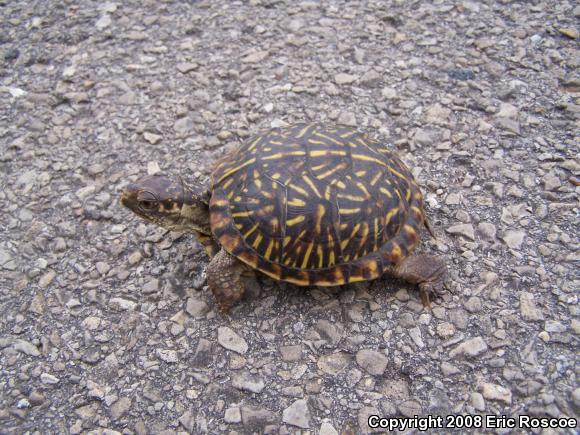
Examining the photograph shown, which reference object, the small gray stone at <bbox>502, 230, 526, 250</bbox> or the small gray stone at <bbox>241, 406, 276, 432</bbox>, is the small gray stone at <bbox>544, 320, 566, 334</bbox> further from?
the small gray stone at <bbox>241, 406, 276, 432</bbox>

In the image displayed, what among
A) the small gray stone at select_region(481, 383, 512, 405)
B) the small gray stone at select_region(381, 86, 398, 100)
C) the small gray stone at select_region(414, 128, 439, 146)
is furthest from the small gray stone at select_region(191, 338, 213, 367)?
the small gray stone at select_region(381, 86, 398, 100)

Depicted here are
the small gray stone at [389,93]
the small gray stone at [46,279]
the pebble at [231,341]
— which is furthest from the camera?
the small gray stone at [389,93]

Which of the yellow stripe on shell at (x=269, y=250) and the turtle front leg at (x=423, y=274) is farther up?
the yellow stripe on shell at (x=269, y=250)

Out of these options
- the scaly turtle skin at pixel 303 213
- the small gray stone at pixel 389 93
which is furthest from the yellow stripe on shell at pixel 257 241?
the small gray stone at pixel 389 93

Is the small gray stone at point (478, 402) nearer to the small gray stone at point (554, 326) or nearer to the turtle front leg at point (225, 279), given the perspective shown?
the small gray stone at point (554, 326)

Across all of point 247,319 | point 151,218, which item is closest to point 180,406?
point 247,319

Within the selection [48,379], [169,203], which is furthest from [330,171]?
[48,379]
